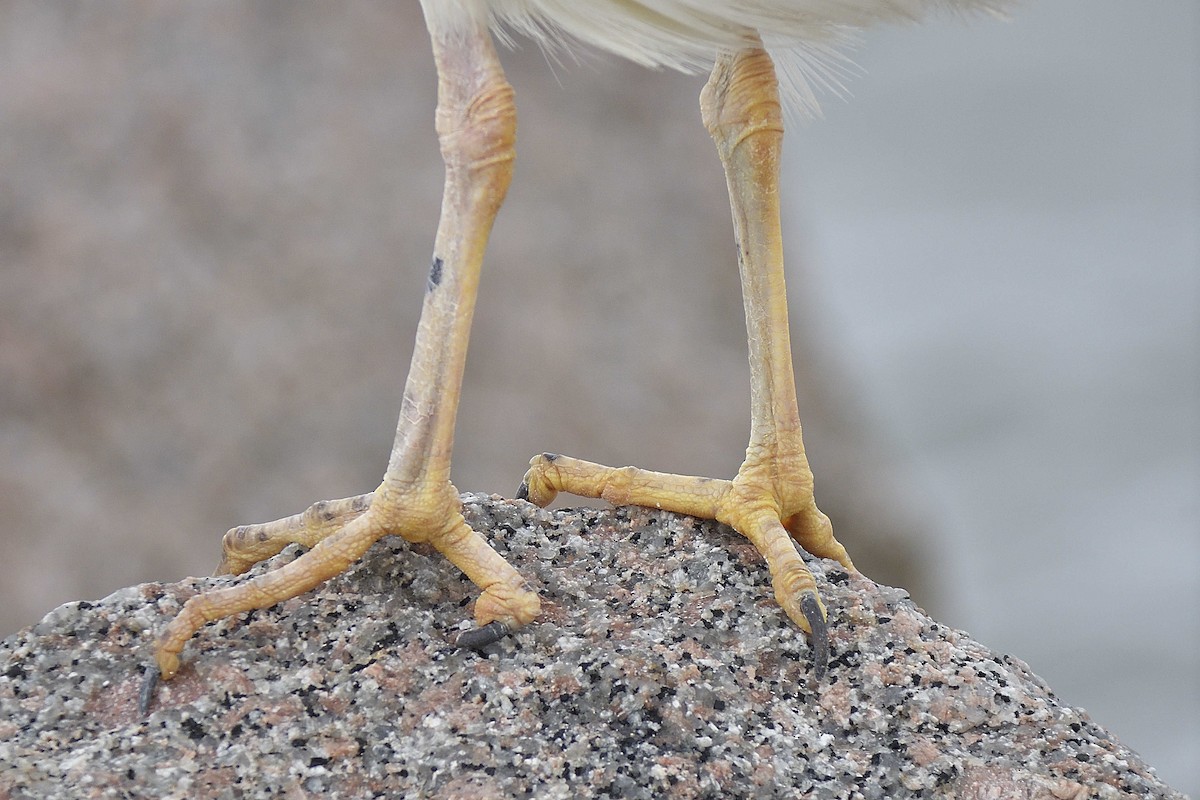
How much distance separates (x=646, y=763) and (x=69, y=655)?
0.84 metres

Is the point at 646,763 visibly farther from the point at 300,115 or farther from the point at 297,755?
the point at 300,115

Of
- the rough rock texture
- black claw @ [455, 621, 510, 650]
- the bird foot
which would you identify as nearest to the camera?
the rough rock texture

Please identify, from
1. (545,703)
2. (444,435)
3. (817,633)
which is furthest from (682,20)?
(545,703)

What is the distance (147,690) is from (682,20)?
1317 mm

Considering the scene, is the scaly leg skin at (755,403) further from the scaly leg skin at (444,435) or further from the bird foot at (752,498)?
the scaly leg skin at (444,435)

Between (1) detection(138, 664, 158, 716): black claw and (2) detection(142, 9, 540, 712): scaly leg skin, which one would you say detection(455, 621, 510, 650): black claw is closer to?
(2) detection(142, 9, 540, 712): scaly leg skin

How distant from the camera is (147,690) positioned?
6.44ft

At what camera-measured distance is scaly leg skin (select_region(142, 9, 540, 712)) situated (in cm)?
213

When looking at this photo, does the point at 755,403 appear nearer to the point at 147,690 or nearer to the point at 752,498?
the point at 752,498

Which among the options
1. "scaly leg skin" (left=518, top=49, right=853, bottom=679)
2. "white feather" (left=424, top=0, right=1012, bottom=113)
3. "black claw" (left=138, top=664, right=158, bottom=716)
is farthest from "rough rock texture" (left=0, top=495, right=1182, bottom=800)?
"white feather" (left=424, top=0, right=1012, bottom=113)

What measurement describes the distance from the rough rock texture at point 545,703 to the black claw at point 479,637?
0.02 m

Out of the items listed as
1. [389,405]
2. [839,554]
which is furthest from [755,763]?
[389,405]

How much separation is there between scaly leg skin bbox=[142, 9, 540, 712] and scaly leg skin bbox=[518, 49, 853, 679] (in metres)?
0.33

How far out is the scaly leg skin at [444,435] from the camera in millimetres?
2131
